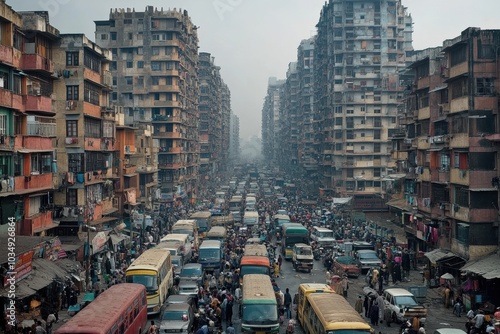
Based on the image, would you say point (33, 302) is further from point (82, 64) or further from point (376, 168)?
point (376, 168)

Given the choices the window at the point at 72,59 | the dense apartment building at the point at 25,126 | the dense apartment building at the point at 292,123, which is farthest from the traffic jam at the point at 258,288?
the dense apartment building at the point at 292,123

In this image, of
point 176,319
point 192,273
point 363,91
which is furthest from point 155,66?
point 176,319

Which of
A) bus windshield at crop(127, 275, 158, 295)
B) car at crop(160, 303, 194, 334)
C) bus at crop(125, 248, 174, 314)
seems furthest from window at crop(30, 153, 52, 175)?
car at crop(160, 303, 194, 334)

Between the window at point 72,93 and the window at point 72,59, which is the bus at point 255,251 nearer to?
the window at point 72,93

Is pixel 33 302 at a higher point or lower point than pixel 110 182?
lower

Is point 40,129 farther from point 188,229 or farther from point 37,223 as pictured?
point 188,229

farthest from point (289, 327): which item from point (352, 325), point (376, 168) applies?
point (376, 168)
